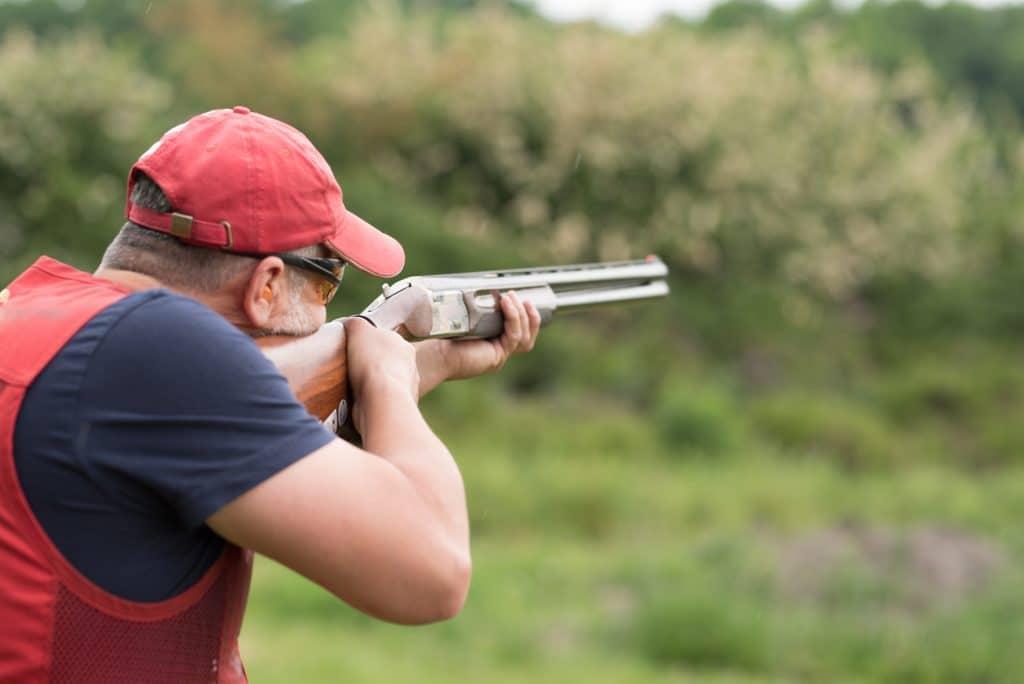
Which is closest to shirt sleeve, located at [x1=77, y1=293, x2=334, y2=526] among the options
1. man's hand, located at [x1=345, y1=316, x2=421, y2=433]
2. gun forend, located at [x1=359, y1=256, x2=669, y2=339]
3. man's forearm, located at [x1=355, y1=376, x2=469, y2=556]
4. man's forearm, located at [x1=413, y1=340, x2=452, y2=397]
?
man's forearm, located at [x1=355, y1=376, x2=469, y2=556]

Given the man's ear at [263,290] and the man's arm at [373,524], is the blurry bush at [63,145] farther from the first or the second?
the man's arm at [373,524]

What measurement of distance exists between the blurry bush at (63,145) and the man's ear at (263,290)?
31.5 ft

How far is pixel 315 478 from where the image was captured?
6.40 feet

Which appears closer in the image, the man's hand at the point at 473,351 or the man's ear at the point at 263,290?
the man's ear at the point at 263,290

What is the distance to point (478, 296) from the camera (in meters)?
3.28

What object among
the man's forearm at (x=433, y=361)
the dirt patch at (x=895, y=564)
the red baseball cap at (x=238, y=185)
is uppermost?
the red baseball cap at (x=238, y=185)

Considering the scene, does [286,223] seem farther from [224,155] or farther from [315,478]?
[315,478]

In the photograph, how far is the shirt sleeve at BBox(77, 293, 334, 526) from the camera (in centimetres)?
193

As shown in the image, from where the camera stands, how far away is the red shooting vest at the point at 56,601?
1.97m

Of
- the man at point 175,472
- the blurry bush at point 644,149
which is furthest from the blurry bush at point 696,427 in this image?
the man at point 175,472

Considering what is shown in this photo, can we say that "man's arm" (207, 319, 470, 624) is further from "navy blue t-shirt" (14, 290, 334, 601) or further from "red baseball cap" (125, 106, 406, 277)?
"red baseball cap" (125, 106, 406, 277)

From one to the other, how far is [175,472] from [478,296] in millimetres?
1431

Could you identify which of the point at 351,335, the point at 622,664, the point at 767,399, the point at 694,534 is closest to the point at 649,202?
the point at 767,399

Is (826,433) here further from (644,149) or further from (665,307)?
(644,149)
